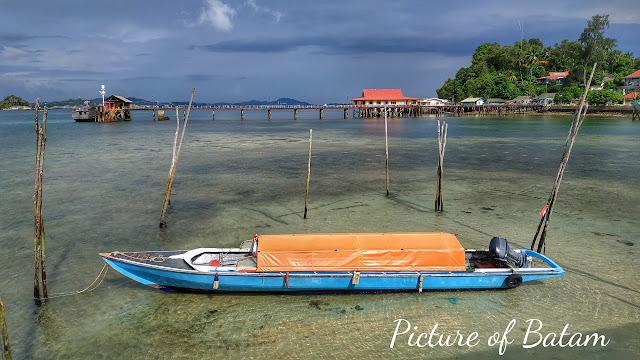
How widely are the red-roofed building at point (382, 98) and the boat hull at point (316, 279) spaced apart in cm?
10700

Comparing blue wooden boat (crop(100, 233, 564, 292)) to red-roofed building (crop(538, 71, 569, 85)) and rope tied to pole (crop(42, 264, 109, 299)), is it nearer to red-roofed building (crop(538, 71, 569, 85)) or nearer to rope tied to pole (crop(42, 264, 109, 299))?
rope tied to pole (crop(42, 264, 109, 299))

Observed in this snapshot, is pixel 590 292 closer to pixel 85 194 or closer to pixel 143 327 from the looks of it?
pixel 143 327

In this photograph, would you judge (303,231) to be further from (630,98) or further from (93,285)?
(630,98)

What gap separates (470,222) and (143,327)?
12.8 metres

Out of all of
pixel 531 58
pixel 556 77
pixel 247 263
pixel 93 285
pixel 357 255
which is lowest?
pixel 93 285

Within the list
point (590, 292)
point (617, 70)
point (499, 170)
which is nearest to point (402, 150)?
point (499, 170)

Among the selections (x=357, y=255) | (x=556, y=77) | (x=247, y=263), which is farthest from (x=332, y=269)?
(x=556, y=77)

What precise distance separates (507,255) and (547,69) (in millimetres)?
133378

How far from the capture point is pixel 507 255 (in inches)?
464

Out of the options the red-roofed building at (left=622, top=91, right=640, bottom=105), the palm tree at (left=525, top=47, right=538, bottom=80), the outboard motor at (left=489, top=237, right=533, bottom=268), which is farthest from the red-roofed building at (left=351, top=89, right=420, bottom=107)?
the outboard motor at (left=489, top=237, right=533, bottom=268)

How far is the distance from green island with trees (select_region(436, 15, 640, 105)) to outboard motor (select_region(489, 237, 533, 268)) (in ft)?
313

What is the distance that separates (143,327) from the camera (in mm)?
9797

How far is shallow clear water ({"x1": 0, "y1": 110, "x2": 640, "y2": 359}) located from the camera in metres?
9.32

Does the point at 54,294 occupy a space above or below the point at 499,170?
below
